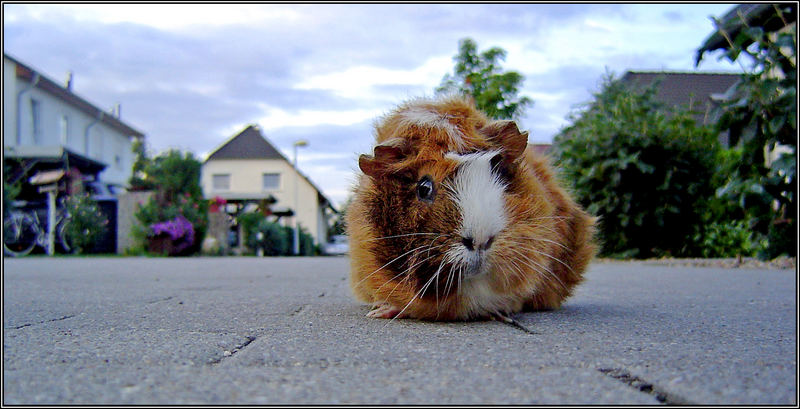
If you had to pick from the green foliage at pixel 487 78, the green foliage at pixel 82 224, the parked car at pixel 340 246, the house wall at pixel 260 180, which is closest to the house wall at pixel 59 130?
the green foliage at pixel 82 224

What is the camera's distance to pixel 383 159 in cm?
224

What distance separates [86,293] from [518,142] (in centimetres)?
316

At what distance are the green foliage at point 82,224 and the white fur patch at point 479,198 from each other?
1465 centimetres

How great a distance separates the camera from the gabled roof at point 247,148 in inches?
1716

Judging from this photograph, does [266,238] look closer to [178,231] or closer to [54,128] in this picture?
[178,231]

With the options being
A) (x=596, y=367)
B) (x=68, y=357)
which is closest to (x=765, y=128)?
(x=596, y=367)

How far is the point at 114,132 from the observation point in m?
32.9

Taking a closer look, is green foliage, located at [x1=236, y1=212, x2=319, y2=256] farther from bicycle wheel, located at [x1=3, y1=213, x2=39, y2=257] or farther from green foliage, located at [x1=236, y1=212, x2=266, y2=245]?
bicycle wheel, located at [x1=3, y1=213, x2=39, y2=257]

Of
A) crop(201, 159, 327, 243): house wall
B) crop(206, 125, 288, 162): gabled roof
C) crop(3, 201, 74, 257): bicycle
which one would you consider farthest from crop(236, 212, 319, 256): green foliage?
crop(206, 125, 288, 162): gabled roof

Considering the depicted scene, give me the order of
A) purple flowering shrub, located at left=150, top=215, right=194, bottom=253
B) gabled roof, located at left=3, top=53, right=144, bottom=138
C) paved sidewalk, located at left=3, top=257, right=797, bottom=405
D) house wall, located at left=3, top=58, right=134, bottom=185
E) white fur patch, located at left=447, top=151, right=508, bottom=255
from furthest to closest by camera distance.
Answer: gabled roof, located at left=3, top=53, right=144, bottom=138
house wall, located at left=3, top=58, right=134, bottom=185
purple flowering shrub, located at left=150, top=215, right=194, bottom=253
white fur patch, located at left=447, top=151, right=508, bottom=255
paved sidewalk, located at left=3, top=257, right=797, bottom=405

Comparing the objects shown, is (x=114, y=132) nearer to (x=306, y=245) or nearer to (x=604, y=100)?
(x=306, y=245)

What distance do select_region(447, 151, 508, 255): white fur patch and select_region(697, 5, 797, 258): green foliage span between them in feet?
17.6

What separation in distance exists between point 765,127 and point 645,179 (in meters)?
3.68

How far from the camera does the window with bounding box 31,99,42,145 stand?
2414cm
